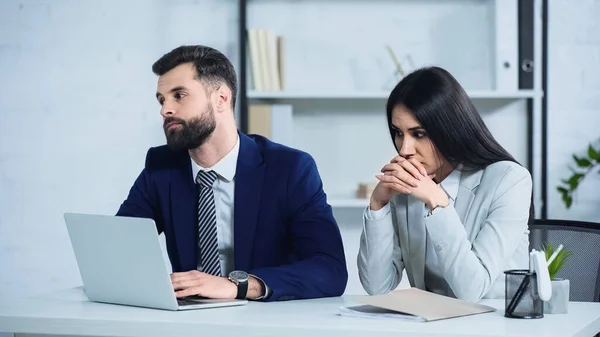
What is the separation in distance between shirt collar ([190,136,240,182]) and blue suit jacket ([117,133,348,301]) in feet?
0.06

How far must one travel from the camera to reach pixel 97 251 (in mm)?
1775

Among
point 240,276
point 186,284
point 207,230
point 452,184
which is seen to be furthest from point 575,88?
point 186,284

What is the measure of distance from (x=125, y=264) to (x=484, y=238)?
72 centimetres

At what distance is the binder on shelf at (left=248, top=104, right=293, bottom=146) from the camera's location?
11.1 ft

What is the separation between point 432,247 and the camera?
2.01 m

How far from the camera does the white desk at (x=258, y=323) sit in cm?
149

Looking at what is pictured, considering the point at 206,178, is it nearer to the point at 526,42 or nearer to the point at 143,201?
the point at 143,201

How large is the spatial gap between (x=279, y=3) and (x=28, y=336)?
2143mm

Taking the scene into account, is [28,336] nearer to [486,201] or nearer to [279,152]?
[279,152]

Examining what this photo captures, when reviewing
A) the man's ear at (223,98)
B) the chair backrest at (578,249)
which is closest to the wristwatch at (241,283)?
the man's ear at (223,98)

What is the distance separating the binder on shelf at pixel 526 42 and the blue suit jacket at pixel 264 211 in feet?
4.75

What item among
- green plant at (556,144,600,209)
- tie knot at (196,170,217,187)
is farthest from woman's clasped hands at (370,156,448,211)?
green plant at (556,144,600,209)

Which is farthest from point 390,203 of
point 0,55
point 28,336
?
point 0,55

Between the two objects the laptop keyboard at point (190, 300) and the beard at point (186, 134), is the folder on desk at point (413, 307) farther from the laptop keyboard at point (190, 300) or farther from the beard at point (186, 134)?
the beard at point (186, 134)
